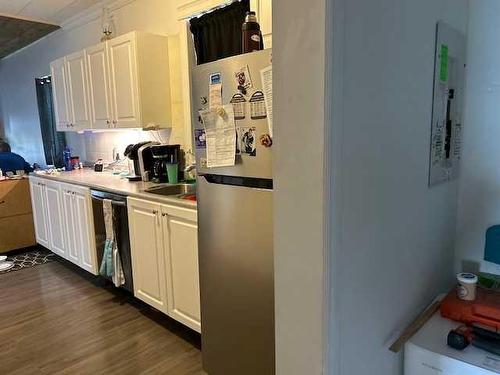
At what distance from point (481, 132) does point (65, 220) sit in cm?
338

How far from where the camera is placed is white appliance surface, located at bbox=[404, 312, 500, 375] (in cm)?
108

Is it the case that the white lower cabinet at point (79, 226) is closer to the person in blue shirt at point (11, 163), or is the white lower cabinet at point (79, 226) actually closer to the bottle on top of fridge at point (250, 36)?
the person in blue shirt at point (11, 163)

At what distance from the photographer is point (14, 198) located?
3.98 meters

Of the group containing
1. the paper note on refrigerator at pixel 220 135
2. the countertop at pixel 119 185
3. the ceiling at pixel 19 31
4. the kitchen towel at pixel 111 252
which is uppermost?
the ceiling at pixel 19 31

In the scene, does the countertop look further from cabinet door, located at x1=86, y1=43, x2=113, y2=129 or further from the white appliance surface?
the white appliance surface

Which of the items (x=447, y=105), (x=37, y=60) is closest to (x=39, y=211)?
(x=37, y=60)

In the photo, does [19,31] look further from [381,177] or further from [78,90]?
[381,177]

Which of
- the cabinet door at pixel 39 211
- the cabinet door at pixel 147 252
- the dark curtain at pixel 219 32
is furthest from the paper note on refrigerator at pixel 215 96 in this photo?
the cabinet door at pixel 39 211

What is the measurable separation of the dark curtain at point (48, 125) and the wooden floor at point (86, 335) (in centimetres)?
242

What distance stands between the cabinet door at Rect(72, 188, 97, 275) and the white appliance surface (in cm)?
261

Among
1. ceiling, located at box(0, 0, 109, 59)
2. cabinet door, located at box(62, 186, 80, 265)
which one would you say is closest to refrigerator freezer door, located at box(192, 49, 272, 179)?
cabinet door, located at box(62, 186, 80, 265)

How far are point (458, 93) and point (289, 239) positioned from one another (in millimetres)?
1047

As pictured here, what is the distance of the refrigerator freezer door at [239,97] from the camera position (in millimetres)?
1417

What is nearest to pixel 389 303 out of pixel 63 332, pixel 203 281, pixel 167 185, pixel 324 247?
pixel 324 247
